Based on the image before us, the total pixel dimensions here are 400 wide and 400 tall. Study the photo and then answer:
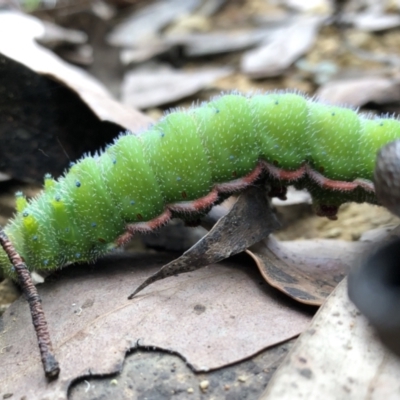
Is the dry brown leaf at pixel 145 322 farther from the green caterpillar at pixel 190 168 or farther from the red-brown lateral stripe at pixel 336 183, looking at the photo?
the red-brown lateral stripe at pixel 336 183

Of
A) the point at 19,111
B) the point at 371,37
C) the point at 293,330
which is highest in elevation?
the point at 19,111

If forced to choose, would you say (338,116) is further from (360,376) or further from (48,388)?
(48,388)

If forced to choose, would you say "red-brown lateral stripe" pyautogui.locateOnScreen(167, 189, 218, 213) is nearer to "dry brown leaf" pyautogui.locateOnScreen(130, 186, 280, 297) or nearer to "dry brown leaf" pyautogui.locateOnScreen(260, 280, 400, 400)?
"dry brown leaf" pyautogui.locateOnScreen(130, 186, 280, 297)

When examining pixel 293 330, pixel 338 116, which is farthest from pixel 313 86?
pixel 293 330

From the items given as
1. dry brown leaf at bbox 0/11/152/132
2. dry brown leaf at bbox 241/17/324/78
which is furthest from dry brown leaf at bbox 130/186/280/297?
dry brown leaf at bbox 241/17/324/78

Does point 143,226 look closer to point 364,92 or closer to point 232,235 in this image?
point 232,235

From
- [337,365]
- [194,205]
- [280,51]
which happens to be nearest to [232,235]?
[194,205]
